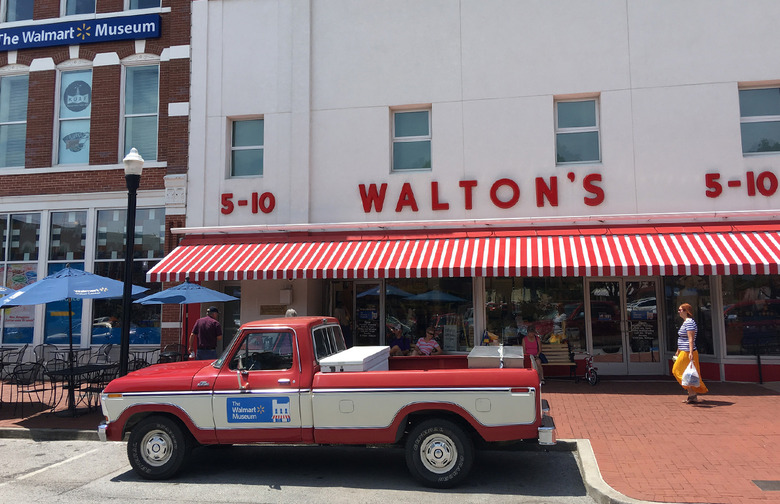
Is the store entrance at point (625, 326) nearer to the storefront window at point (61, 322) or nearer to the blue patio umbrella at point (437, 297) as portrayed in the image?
the blue patio umbrella at point (437, 297)

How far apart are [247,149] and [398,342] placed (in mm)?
5655

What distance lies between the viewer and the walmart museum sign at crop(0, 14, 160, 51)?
14.4m

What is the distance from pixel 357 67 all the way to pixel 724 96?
7517 mm

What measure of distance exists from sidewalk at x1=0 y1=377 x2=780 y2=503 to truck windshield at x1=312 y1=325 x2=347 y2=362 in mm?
3139

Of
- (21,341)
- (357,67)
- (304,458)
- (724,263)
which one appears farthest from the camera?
(21,341)

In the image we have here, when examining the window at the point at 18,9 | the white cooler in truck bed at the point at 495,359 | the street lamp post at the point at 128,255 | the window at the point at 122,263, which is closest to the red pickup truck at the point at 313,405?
the white cooler in truck bed at the point at 495,359

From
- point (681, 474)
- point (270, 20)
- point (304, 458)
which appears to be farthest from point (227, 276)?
point (681, 474)

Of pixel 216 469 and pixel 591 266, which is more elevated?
pixel 591 266

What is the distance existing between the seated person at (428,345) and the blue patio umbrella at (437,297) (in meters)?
0.89

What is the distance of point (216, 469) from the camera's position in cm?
700

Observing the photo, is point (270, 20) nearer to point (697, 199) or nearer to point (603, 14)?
point (603, 14)

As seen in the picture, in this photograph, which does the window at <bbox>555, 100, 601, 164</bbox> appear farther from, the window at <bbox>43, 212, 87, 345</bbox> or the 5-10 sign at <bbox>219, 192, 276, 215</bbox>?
the window at <bbox>43, 212, 87, 345</bbox>

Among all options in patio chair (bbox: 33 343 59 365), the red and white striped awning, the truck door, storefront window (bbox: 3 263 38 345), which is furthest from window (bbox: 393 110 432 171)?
storefront window (bbox: 3 263 38 345)

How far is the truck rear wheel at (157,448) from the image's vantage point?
6.54 m
